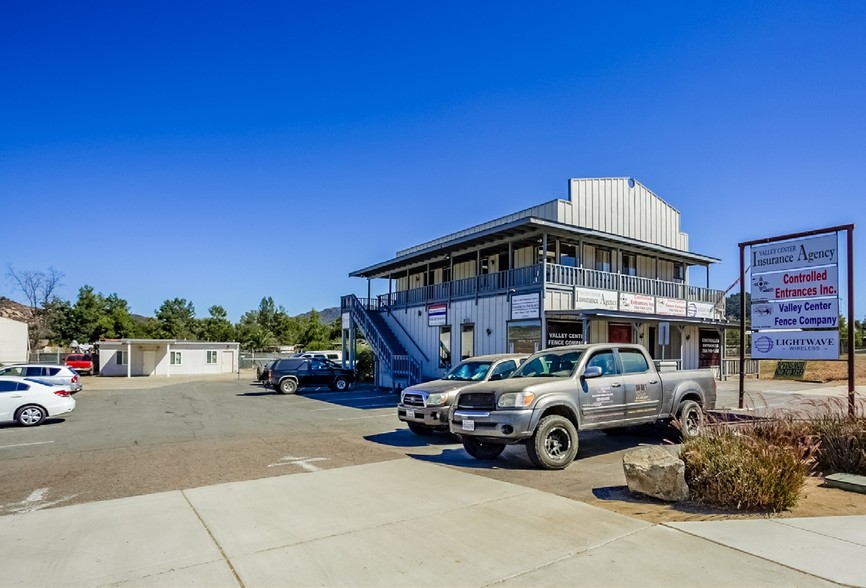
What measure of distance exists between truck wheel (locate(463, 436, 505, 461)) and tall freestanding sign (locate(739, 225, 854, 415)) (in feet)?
19.6

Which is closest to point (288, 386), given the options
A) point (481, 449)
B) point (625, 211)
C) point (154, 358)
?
point (625, 211)

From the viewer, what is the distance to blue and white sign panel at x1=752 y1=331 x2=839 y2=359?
10680 mm

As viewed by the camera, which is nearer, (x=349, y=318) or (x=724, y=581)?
(x=724, y=581)

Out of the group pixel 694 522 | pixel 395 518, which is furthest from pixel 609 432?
pixel 395 518

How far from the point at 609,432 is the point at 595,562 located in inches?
313

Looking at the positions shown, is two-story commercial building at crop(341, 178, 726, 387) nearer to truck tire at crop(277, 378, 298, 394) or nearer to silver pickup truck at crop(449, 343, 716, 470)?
truck tire at crop(277, 378, 298, 394)

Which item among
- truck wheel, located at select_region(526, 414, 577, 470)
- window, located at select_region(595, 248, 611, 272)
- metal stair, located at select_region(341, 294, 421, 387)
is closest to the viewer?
truck wheel, located at select_region(526, 414, 577, 470)

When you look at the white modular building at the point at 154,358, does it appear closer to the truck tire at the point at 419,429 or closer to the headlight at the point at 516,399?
the truck tire at the point at 419,429

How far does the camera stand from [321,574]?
4.56 meters

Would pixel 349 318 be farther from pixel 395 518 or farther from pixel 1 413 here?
pixel 395 518

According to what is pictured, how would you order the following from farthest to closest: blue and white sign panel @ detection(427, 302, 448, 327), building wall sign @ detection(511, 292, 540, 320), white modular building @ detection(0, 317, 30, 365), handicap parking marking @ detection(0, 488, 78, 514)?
1. white modular building @ detection(0, 317, 30, 365)
2. blue and white sign panel @ detection(427, 302, 448, 327)
3. building wall sign @ detection(511, 292, 540, 320)
4. handicap parking marking @ detection(0, 488, 78, 514)

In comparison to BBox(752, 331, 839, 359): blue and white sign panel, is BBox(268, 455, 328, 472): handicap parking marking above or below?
below

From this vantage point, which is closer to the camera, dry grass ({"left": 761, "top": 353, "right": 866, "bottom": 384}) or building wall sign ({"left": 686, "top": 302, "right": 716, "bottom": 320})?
building wall sign ({"left": 686, "top": 302, "right": 716, "bottom": 320})

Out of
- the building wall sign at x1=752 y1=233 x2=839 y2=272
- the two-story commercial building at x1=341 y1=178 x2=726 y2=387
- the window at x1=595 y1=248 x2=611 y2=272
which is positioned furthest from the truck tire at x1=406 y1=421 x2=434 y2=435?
the window at x1=595 y1=248 x2=611 y2=272
